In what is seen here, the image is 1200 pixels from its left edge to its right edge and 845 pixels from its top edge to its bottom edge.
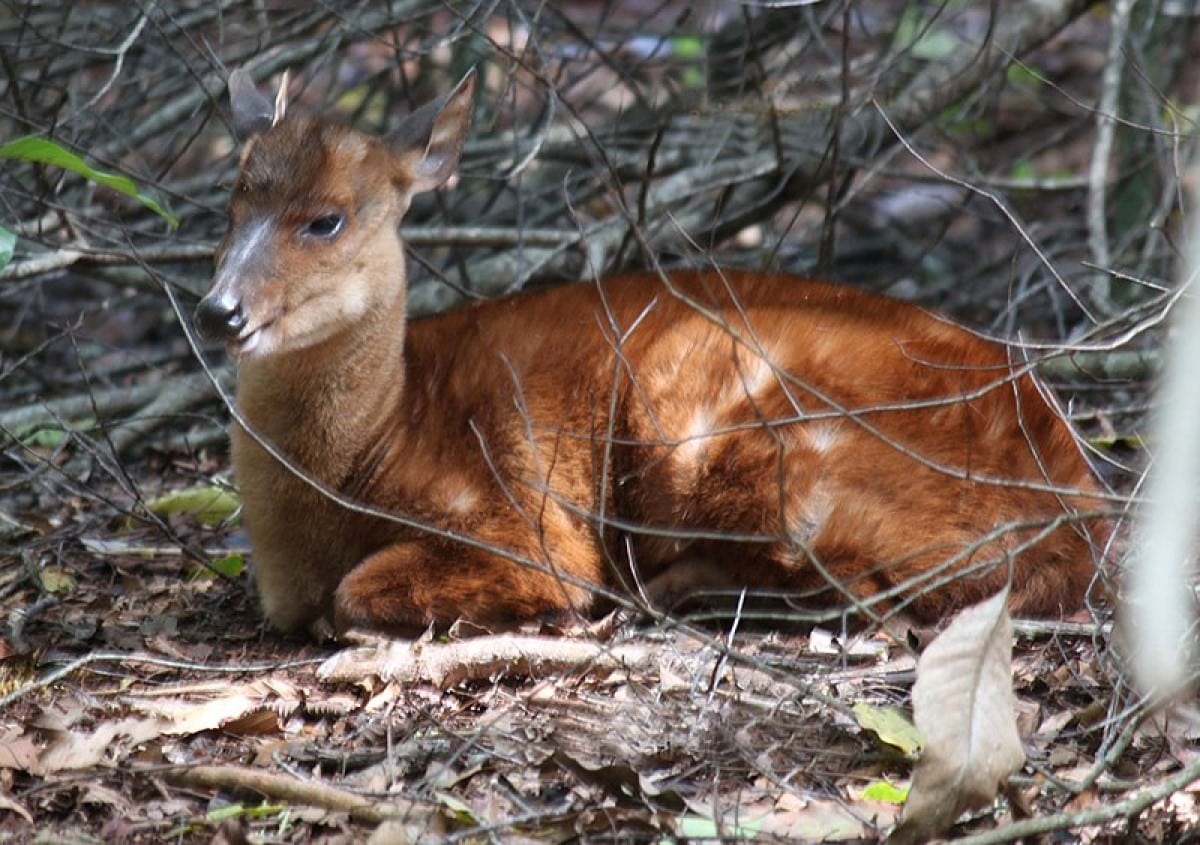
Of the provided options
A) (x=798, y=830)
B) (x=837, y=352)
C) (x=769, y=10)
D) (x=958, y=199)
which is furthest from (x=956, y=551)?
(x=958, y=199)

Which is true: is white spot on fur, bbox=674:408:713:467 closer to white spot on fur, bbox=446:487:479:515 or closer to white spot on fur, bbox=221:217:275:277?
white spot on fur, bbox=446:487:479:515

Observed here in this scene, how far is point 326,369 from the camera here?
5031mm

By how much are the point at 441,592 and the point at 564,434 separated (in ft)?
2.05

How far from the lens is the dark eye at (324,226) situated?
193 inches

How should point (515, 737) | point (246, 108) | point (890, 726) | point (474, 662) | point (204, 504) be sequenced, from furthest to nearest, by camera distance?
point (204, 504)
point (246, 108)
point (474, 662)
point (515, 737)
point (890, 726)

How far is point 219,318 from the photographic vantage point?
457cm

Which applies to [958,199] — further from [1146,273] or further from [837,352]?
[837,352]

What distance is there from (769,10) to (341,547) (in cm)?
395

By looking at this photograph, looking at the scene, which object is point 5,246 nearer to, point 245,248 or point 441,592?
point 245,248

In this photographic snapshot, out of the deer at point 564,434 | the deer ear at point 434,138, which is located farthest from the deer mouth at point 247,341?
the deer ear at point 434,138

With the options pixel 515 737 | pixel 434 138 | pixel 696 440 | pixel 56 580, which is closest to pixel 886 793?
pixel 515 737

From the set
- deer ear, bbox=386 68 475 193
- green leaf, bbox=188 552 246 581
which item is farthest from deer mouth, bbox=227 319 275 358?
green leaf, bbox=188 552 246 581

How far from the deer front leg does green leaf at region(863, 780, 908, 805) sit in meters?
1.29

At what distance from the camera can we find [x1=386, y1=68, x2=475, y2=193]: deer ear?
5.26m
